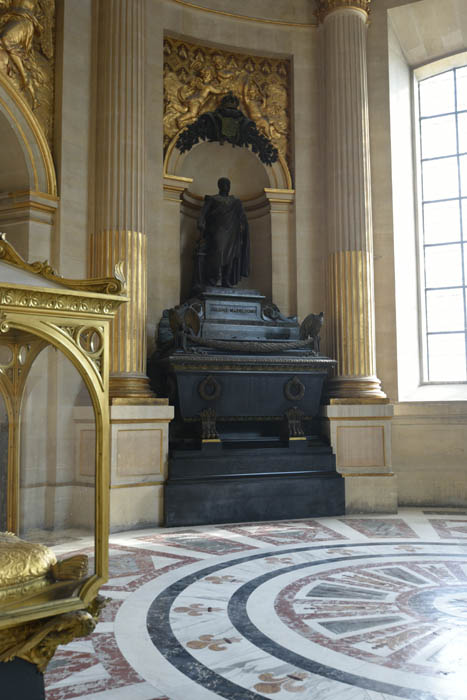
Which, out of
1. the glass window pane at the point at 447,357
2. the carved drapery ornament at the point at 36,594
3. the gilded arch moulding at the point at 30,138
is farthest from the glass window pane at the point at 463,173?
the carved drapery ornament at the point at 36,594

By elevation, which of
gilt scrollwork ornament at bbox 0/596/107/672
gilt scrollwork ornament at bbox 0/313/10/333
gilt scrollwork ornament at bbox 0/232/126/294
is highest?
gilt scrollwork ornament at bbox 0/232/126/294

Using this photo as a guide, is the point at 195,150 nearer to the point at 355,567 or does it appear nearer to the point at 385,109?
the point at 385,109

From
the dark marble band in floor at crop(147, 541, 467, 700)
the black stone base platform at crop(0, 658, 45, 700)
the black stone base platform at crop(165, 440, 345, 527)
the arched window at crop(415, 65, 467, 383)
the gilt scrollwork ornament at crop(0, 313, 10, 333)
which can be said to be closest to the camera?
the black stone base platform at crop(0, 658, 45, 700)

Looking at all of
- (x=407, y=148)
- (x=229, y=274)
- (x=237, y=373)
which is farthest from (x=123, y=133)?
(x=407, y=148)

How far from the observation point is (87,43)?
8922mm

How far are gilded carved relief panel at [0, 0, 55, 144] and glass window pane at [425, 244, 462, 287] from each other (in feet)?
20.5

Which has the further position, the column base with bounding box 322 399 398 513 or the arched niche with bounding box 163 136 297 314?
the arched niche with bounding box 163 136 297 314

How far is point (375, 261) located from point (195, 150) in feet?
10.7

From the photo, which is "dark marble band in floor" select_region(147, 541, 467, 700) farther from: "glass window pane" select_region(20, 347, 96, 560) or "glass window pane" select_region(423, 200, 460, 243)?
"glass window pane" select_region(423, 200, 460, 243)

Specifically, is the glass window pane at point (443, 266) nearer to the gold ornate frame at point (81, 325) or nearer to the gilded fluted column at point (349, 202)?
the gilded fluted column at point (349, 202)

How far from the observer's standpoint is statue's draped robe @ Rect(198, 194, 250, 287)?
9703 millimetres

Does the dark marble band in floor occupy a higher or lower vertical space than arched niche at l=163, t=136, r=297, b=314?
lower

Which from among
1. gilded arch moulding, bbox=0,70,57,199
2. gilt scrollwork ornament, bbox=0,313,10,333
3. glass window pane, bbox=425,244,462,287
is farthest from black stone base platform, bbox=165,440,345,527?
gilt scrollwork ornament, bbox=0,313,10,333

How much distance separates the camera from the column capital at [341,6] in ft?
33.0
